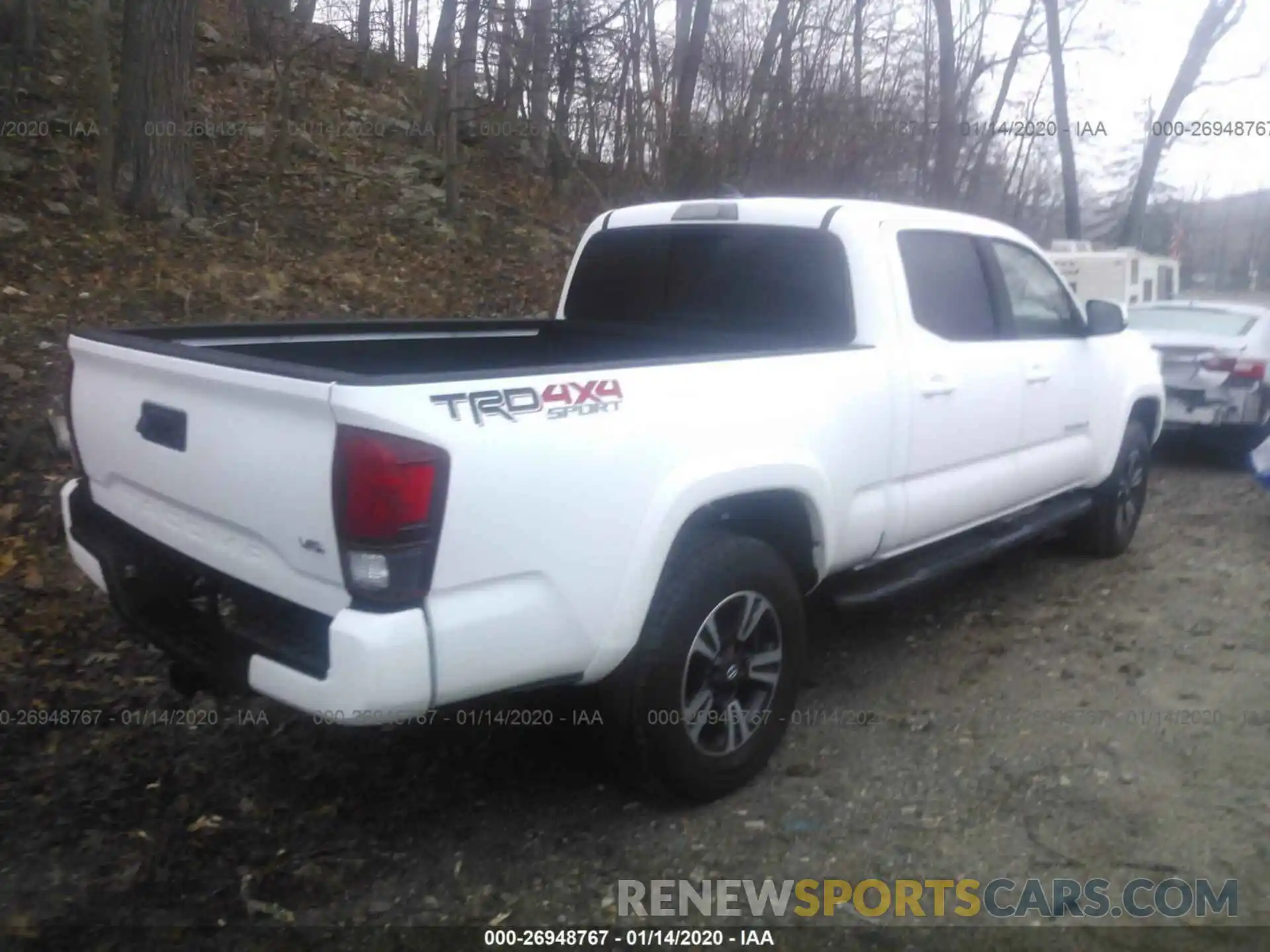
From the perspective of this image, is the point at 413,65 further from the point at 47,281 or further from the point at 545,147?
the point at 47,281

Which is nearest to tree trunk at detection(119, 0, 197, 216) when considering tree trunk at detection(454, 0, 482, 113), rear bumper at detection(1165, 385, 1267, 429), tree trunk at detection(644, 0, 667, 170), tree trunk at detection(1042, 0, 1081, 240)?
tree trunk at detection(454, 0, 482, 113)

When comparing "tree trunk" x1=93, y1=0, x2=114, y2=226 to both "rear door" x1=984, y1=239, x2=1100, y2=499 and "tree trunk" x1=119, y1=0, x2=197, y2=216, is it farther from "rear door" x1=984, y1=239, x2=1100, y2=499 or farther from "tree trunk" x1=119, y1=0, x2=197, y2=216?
"rear door" x1=984, y1=239, x2=1100, y2=499

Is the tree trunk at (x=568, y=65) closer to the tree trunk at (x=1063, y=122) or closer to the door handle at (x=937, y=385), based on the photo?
the door handle at (x=937, y=385)

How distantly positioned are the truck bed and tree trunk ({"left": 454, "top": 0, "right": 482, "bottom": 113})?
7.19 metres

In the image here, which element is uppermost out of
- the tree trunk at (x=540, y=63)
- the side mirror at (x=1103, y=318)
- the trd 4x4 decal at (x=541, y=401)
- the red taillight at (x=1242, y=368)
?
the tree trunk at (x=540, y=63)

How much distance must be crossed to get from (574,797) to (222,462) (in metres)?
1.66

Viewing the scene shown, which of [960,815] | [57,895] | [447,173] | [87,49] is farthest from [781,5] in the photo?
[57,895]

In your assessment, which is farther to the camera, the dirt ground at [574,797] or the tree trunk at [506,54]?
the tree trunk at [506,54]

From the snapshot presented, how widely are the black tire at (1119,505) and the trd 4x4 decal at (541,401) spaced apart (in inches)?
167

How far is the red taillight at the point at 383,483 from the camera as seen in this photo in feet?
8.59

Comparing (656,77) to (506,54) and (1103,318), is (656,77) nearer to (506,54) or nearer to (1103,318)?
(506,54)

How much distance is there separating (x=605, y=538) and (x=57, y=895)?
1.86 m

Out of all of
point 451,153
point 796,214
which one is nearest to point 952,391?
point 796,214

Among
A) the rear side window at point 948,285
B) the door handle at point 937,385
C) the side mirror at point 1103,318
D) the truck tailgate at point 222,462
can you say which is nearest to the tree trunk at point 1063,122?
the side mirror at point 1103,318
